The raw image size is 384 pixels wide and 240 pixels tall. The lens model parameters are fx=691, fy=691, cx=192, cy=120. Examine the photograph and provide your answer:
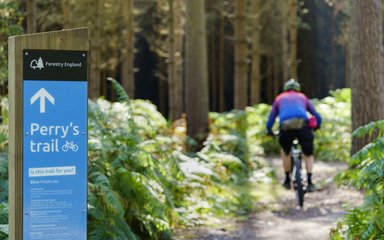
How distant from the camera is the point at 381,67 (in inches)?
434

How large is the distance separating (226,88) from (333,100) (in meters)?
25.9

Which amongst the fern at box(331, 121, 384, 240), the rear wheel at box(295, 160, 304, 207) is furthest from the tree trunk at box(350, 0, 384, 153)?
the fern at box(331, 121, 384, 240)

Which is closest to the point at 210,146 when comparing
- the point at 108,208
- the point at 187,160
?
the point at 187,160

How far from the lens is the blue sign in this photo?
14.8 feet

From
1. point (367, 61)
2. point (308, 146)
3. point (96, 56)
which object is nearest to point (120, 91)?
point (308, 146)

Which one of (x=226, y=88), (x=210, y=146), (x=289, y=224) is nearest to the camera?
(x=289, y=224)

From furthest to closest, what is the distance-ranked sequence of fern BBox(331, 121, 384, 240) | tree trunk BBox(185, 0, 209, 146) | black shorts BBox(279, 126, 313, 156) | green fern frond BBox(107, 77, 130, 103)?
tree trunk BBox(185, 0, 209, 146) → black shorts BBox(279, 126, 313, 156) → green fern frond BBox(107, 77, 130, 103) → fern BBox(331, 121, 384, 240)

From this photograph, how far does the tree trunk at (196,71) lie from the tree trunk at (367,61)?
14.3 ft

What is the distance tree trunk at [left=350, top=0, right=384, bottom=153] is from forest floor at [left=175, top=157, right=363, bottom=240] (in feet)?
4.16

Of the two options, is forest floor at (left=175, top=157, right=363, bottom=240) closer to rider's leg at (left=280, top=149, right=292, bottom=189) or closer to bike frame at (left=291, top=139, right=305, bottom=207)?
bike frame at (left=291, top=139, right=305, bottom=207)

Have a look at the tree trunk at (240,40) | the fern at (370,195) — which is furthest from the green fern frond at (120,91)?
the tree trunk at (240,40)

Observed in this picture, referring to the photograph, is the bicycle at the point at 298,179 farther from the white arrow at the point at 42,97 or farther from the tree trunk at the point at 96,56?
the tree trunk at the point at 96,56

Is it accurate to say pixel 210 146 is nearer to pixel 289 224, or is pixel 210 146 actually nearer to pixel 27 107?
pixel 289 224

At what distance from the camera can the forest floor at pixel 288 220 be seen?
8.59 m
